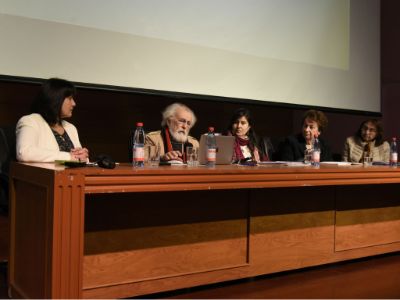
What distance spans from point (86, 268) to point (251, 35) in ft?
7.81

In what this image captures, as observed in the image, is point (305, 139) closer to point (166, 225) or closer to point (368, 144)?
point (368, 144)

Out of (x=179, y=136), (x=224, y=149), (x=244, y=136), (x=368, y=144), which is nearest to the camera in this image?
(x=224, y=149)

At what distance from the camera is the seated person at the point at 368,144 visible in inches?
144

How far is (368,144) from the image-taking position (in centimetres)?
370

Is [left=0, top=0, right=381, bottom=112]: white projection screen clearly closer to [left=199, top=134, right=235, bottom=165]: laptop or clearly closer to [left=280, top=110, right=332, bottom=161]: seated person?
[left=280, top=110, right=332, bottom=161]: seated person

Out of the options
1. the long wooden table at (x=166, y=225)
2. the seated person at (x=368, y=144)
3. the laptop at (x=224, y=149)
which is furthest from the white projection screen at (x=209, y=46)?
the long wooden table at (x=166, y=225)

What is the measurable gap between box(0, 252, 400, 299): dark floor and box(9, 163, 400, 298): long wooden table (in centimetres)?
5

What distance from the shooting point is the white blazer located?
2.03 metres

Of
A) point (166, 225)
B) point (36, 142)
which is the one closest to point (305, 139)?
point (166, 225)

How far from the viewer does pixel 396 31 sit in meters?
4.50

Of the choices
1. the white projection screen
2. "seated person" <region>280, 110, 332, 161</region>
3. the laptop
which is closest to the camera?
the laptop

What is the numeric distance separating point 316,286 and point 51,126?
1.51 metres

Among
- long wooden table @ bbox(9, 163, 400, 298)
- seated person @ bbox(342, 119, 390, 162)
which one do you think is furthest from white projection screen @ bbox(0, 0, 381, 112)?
long wooden table @ bbox(9, 163, 400, 298)

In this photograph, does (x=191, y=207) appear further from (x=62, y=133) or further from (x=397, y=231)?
(x=397, y=231)
